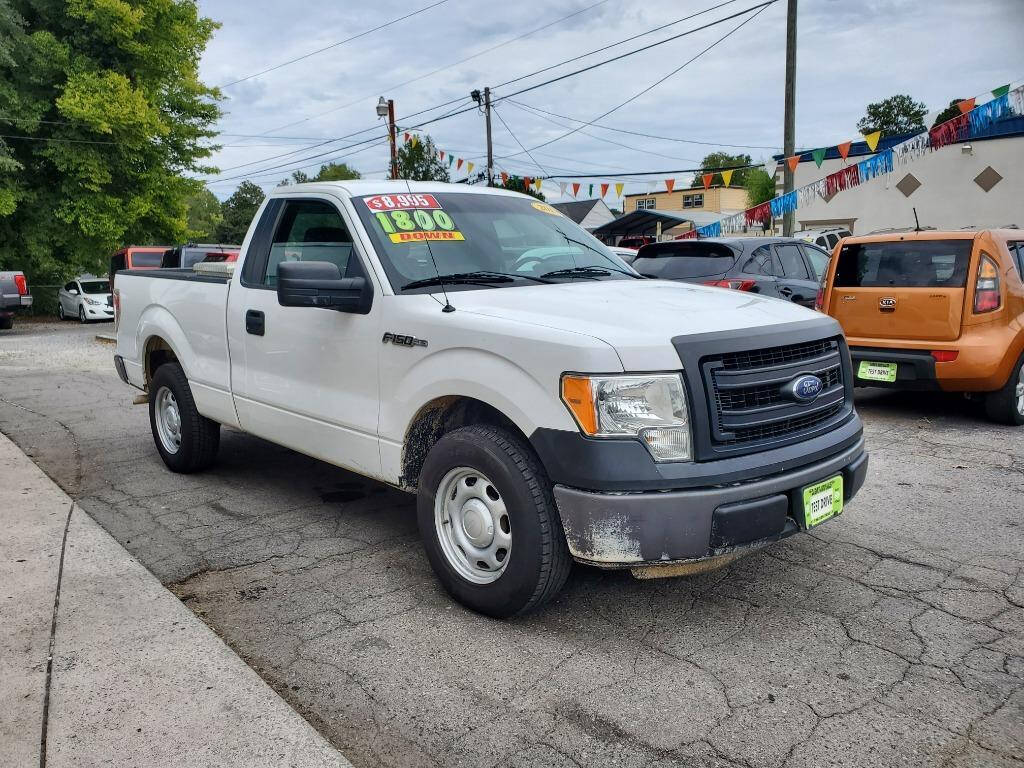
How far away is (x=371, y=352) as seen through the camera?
3.88 m

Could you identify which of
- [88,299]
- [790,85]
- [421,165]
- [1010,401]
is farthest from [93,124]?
[421,165]

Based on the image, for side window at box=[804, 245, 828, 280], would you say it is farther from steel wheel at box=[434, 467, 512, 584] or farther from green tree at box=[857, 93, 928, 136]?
green tree at box=[857, 93, 928, 136]

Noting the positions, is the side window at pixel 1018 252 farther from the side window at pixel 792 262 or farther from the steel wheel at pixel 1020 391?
the side window at pixel 792 262

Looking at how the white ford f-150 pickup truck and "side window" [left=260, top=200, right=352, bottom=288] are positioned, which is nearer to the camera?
the white ford f-150 pickup truck

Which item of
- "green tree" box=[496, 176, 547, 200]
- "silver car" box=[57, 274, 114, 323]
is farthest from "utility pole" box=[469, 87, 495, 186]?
"silver car" box=[57, 274, 114, 323]

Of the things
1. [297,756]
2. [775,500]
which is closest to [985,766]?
[775,500]

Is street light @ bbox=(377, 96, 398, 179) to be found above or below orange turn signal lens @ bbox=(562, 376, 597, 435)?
above

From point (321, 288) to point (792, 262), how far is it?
302 inches

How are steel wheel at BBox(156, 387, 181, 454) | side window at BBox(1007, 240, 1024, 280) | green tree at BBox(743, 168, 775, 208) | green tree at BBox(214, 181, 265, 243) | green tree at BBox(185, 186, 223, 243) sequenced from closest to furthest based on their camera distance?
steel wheel at BBox(156, 387, 181, 454) < side window at BBox(1007, 240, 1024, 280) < green tree at BBox(185, 186, 223, 243) < green tree at BBox(743, 168, 775, 208) < green tree at BBox(214, 181, 265, 243)

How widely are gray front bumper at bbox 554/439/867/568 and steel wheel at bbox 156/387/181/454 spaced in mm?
3726

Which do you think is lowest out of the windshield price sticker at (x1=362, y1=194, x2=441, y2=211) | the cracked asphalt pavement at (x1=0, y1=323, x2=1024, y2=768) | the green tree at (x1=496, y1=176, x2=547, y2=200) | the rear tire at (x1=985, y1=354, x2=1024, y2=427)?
the cracked asphalt pavement at (x1=0, y1=323, x2=1024, y2=768)

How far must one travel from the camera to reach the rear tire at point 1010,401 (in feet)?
22.5

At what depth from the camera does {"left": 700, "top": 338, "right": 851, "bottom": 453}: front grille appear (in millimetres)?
3074

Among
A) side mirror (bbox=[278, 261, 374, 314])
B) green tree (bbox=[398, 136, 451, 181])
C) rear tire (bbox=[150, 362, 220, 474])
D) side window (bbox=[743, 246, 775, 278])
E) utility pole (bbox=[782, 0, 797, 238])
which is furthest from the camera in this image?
green tree (bbox=[398, 136, 451, 181])
